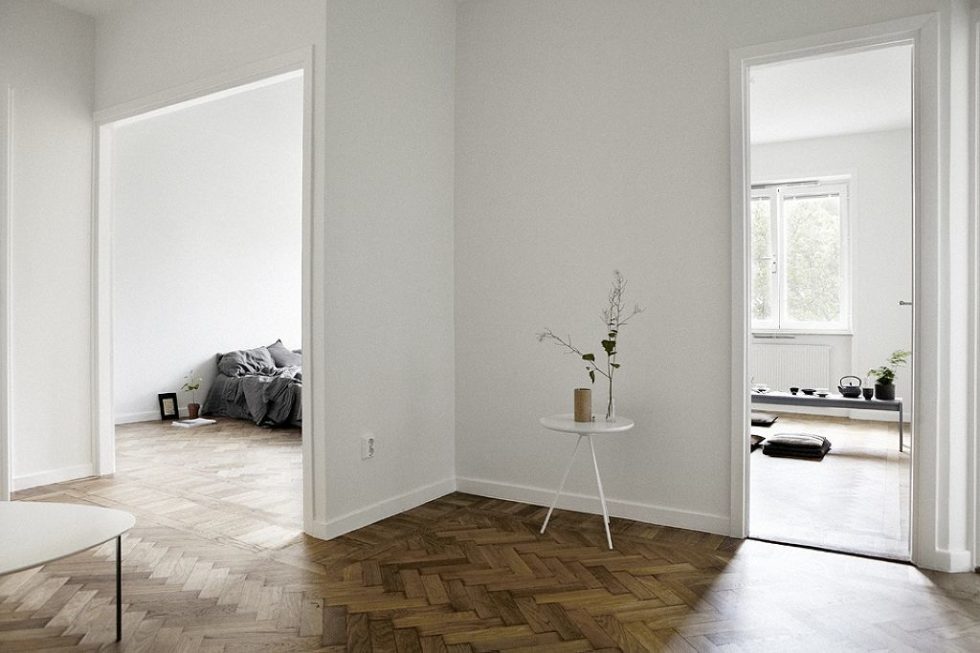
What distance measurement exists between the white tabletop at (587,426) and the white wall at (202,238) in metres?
4.49

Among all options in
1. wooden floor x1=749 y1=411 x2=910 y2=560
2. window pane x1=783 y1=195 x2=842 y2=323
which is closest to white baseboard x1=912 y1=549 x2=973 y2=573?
wooden floor x1=749 y1=411 x2=910 y2=560

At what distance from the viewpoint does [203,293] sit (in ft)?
24.6

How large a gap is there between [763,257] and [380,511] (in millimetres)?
6108

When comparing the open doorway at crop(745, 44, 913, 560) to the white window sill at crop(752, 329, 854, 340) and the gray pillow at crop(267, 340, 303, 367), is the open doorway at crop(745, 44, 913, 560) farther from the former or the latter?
the gray pillow at crop(267, 340, 303, 367)

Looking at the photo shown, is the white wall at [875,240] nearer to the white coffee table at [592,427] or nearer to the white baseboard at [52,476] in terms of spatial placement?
the white coffee table at [592,427]

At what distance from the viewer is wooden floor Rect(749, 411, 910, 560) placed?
3.33 meters

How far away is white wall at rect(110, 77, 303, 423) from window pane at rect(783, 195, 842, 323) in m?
5.55

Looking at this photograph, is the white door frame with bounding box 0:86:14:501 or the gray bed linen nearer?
the white door frame with bounding box 0:86:14:501

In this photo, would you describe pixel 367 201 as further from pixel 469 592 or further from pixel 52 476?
pixel 52 476

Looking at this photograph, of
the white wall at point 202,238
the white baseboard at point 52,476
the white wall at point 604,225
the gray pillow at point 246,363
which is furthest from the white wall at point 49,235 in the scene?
the gray pillow at point 246,363

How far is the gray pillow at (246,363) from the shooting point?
729cm

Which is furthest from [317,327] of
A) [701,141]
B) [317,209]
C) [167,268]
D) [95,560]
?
[167,268]

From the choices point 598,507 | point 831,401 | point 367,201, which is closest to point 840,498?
point 831,401

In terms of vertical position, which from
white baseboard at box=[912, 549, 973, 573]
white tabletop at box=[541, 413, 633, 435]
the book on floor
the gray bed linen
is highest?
white tabletop at box=[541, 413, 633, 435]
